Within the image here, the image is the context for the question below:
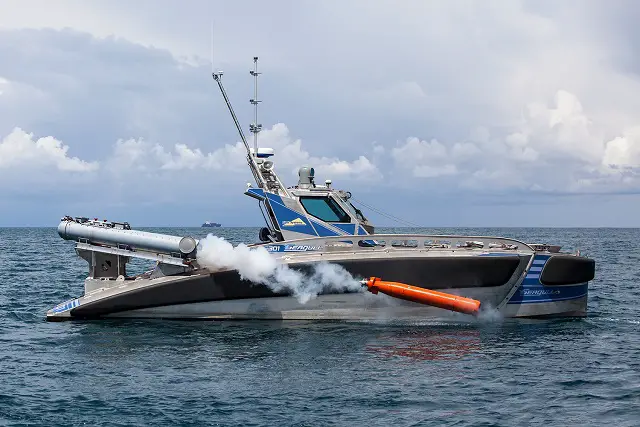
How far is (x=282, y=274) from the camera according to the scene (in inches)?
821

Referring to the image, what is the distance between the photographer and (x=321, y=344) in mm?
18375

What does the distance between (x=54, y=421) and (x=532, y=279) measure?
13585 millimetres

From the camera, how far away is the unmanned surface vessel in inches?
817

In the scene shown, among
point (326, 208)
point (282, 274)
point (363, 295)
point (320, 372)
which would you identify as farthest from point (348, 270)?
point (320, 372)

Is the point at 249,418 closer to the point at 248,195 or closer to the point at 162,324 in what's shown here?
the point at 162,324

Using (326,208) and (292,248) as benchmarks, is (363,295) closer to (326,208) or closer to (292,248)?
(292,248)

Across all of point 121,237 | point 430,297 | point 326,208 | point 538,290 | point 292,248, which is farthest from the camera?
point 326,208

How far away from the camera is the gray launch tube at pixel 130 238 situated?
21.8 meters

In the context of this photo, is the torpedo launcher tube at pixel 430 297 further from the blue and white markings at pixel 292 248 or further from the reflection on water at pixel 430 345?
the blue and white markings at pixel 292 248

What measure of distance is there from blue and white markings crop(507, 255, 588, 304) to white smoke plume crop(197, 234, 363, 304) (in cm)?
464

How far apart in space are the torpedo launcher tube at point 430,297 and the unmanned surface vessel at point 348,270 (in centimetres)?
4

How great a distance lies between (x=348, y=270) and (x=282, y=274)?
1.83m

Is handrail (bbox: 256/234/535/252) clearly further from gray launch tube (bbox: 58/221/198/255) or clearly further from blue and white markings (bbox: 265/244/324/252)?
gray launch tube (bbox: 58/221/198/255)

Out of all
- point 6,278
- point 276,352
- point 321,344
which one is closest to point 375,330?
point 321,344
